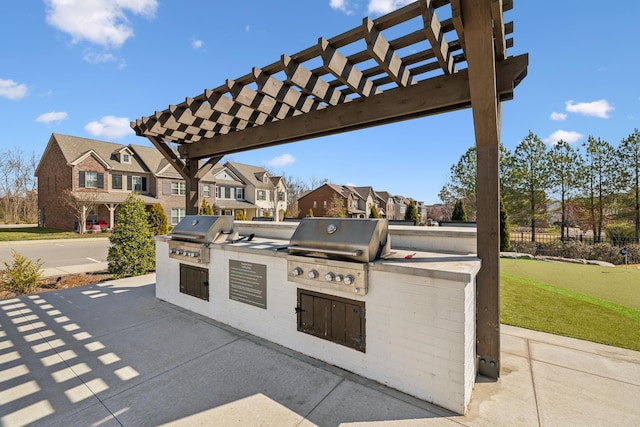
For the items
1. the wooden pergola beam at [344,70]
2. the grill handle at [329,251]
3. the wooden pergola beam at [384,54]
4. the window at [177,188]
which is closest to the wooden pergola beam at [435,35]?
the wooden pergola beam at [384,54]

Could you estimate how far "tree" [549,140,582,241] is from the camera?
730 inches

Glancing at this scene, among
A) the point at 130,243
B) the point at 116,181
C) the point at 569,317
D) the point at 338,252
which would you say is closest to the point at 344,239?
the point at 338,252

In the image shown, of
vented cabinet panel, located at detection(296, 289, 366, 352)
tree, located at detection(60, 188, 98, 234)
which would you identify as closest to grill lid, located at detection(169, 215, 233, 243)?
vented cabinet panel, located at detection(296, 289, 366, 352)

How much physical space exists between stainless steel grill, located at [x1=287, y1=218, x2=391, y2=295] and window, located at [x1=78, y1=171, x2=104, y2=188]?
2504cm

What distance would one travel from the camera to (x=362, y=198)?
40.8 metres

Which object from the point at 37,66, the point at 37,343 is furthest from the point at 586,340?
the point at 37,66

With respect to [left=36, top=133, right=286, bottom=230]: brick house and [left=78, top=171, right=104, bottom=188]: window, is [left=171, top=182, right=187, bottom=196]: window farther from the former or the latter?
[left=78, top=171, right=104, bottom=188]: window

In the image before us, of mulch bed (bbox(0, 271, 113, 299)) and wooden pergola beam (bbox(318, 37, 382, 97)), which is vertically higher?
wooden pergola beam (bbox(318, 37, 382, 97))

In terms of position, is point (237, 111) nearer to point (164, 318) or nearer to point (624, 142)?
point (164, 318)

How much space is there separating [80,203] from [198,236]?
Answer: 21.2 m

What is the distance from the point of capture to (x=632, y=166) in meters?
Answer: 17.0

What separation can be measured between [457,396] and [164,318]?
4.42 meters

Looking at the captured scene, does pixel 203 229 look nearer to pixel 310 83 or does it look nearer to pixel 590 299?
pixel 310 83

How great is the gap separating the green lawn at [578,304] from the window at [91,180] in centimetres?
2681
